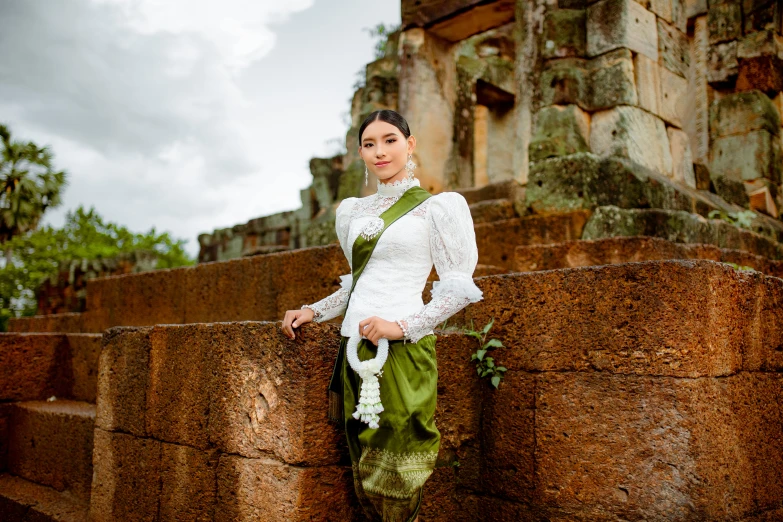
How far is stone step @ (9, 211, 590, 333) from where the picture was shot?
4824 millimetres

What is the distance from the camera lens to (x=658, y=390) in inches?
112

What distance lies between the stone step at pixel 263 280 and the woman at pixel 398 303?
1994 mm

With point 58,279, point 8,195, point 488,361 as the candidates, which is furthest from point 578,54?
point 8,195

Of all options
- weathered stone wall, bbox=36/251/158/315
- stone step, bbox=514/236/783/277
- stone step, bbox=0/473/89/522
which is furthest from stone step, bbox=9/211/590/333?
weathered stone wall, bbox=36/251/158/315

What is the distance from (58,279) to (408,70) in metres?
7.61

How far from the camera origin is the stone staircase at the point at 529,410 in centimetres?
282

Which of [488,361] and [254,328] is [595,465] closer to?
[488,361]

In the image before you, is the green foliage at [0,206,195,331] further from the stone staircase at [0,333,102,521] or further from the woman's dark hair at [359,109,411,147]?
the woman's dark hair at [359,109,411,147]

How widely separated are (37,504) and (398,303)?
3.85 meters

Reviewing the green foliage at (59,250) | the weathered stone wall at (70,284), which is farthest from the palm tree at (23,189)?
the weathered stone wall at (70,284)

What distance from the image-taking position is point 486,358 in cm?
339

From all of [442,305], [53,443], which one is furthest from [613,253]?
[53,443]

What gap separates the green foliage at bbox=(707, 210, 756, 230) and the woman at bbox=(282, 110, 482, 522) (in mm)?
4604

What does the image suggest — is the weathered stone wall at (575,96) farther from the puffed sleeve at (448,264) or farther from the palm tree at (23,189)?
the palm tree at (23,189)
